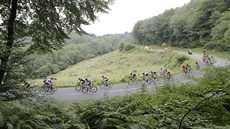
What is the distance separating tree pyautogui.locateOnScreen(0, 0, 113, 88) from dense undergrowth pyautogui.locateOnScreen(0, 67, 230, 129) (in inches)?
83.4

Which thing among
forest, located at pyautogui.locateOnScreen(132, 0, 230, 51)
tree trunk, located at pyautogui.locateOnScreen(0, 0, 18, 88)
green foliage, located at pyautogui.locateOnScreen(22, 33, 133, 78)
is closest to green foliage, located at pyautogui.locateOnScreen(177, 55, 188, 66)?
forest, located at pyautogui.locateOnScreen(132, 0, 230, 51)

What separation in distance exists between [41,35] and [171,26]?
277ft

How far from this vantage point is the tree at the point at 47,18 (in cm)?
656

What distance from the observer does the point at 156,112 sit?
283 centimetres

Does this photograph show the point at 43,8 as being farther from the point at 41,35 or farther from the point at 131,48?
the point at 131,48

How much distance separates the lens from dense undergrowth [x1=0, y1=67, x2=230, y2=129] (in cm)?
209

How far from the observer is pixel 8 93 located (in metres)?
4.96

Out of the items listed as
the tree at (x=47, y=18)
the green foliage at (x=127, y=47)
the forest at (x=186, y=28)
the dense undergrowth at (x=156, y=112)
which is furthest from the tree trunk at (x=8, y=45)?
the green foliage at (x=127, y=47)

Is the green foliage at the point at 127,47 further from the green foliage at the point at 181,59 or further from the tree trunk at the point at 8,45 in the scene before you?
the tree trunk at the point at 8,45

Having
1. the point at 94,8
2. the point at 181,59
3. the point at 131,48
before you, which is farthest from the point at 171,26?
the point at 94,8

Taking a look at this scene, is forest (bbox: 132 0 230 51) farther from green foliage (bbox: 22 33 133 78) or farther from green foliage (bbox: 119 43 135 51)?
green foliage (bbox: 22 33 133 78)

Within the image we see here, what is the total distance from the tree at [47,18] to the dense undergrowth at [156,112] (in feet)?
6.95

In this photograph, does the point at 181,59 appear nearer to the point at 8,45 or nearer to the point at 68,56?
the point at 8,45

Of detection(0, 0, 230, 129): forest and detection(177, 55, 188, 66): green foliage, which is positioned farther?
detection(177, 55, 188, 66): green foliage
